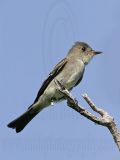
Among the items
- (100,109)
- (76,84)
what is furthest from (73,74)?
(100,109)

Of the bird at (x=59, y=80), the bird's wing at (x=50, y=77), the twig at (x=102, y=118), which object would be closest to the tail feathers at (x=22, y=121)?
the bird at (x=59, y=80)

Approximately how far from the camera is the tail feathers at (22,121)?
7.74 m

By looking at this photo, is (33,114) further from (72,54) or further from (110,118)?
(110,118)

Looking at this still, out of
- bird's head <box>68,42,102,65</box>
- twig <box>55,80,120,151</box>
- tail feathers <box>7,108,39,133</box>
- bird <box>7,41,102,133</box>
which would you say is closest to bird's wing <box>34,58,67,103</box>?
bird <box>7,41,102,133</box>

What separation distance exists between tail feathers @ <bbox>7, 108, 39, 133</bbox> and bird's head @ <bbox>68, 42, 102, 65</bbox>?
950mm

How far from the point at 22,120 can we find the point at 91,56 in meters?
1.28

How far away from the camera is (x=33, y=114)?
8273 mm

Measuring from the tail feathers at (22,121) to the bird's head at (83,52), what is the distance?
950 mm

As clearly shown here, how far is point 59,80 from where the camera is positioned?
26.2 feet

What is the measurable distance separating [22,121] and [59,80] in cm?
69

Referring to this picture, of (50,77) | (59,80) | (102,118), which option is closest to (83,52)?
(50,77)

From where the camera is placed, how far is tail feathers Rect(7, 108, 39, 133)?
25.4 feet

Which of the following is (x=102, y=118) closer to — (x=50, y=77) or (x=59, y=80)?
(x=59, y=80)

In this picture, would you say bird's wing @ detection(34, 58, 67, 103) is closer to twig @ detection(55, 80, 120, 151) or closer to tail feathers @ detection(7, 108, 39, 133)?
tail feathers @ detection(7, 108, 39, 133)
